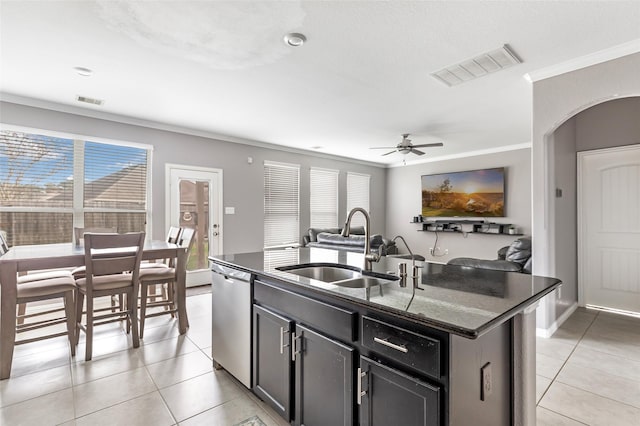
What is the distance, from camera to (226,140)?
18.3 ft

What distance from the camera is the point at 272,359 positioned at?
182cm

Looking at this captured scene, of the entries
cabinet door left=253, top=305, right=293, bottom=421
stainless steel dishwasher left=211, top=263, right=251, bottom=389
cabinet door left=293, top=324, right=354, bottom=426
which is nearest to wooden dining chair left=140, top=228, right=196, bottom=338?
stainless steel dishwasher left=211, top=263, right=251, bottom=389

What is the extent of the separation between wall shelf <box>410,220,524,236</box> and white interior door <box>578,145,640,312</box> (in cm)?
215

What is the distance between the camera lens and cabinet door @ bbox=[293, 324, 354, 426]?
1364mm

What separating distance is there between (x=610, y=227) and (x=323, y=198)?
495cm

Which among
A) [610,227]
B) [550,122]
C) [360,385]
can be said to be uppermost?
[550,122]

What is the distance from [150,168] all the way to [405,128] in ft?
13.2

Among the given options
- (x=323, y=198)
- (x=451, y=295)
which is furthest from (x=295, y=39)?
(x=323, y=198)

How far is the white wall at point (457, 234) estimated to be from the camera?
6.24 meters

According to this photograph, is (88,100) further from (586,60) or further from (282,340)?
(586,60)

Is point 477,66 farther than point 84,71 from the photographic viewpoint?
No

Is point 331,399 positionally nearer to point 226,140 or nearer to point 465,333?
point 465,333

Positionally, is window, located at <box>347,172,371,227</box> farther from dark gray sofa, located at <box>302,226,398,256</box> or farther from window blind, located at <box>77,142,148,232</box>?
window blind, located at <box>77,142,148,232</box>

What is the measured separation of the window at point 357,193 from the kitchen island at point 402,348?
5970mm
